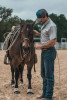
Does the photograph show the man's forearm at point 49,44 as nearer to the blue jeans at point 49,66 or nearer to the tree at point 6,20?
the blue jeans at point 49,66

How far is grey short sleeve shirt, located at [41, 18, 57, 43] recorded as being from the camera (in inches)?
194

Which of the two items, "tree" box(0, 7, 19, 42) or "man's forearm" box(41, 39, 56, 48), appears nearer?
"man's forearm" box(41, 39, 56, 48)

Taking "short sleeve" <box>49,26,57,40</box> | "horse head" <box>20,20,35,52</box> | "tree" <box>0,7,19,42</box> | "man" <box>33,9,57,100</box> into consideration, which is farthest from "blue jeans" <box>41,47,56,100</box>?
"tree" <box>0,7,19,42</box>

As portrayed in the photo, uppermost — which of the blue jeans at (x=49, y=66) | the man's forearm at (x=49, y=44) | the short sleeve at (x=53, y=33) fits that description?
the short sleeve at (x=53, y=33)

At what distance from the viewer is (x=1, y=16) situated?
183ft

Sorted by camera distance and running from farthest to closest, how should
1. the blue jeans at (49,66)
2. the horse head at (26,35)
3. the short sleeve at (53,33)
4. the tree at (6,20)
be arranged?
the tree at (6,20)
the horse head at (26,35)
the blue jeans at (49,66)
the short sleeve at (53,33)

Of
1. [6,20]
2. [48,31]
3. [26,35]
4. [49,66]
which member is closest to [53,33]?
[48,31]

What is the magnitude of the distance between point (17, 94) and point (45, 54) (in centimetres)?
178

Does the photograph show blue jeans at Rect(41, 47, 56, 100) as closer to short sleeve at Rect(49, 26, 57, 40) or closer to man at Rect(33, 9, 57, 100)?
man at Rect(33, 9, 57, 100)

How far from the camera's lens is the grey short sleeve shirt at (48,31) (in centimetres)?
492

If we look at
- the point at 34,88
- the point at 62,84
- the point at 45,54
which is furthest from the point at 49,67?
the point at 62,84

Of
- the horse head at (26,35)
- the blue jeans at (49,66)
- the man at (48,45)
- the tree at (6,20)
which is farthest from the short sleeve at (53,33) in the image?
the tree at (6,20)

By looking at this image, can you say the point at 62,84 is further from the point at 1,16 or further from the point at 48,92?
the point at 1,16

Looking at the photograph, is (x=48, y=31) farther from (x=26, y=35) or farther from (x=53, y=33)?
(x=26, y=35)
